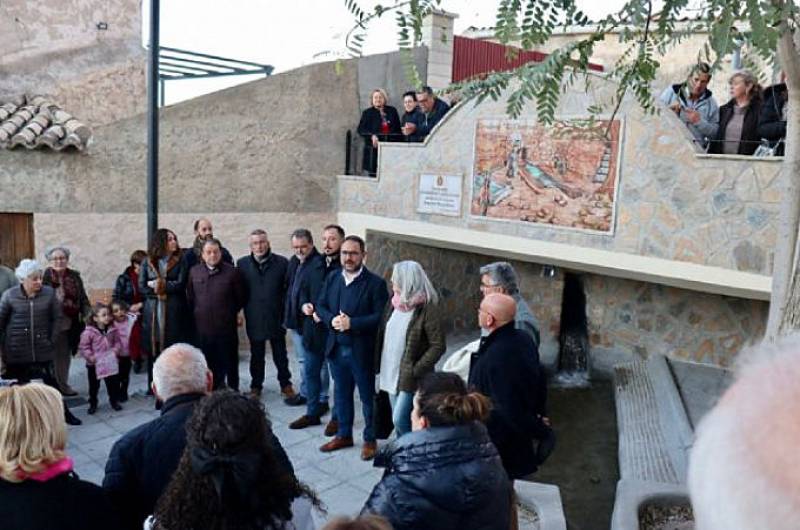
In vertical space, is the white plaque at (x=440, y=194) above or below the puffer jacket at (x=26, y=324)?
above

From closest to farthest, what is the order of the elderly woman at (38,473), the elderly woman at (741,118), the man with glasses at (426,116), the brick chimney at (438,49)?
1. the elderly woman at (38,473)
2. the elderly woman at (741,118)
3. the man with glasses at (426,116)
4. the brick chimney at (438,49)

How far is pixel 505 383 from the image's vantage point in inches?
144

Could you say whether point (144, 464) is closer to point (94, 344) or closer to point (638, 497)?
point (638, 497)

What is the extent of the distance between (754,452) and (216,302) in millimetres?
6011

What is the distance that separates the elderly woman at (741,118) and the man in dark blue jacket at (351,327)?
374 cm

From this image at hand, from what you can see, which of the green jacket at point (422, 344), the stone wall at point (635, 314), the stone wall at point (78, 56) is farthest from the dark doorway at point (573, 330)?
the stone wall at point (78, 56)

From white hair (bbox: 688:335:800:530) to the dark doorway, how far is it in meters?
9.39

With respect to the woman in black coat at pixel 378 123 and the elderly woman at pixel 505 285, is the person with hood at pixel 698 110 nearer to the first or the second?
the elderly woman at pixel 505 285

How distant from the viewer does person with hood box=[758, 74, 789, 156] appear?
21.0 feet

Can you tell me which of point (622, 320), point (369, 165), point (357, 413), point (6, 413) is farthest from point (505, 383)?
point (369, 165)

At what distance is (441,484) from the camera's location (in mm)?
2537

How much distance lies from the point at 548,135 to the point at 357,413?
3778 mm

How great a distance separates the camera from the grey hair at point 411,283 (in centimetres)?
506

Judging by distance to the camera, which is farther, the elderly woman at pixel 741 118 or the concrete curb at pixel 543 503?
the elderly woman at pixel 741 118
